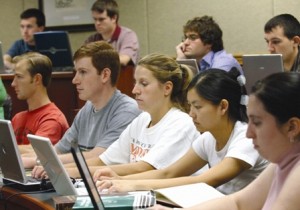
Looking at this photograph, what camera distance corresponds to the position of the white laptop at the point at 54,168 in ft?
7.97

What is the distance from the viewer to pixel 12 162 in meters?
2.84

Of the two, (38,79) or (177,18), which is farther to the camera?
→ (177,18)

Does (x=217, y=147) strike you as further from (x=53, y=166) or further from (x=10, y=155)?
(x=10, y=155)

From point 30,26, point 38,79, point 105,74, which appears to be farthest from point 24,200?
point 30,26

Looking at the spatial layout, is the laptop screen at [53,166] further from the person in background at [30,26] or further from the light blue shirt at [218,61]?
the person in background at [30,26]

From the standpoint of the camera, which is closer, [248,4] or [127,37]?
[127,37]

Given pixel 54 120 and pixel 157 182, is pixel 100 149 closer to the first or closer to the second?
pixel 54 120

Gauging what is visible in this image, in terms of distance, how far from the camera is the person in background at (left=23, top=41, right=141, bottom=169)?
11.1 feet

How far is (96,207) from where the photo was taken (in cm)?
194

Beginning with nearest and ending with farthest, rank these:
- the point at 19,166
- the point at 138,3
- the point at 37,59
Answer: the point at 19,166 → the point at 37,59 → the point at 138,3

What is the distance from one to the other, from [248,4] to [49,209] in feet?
16.0

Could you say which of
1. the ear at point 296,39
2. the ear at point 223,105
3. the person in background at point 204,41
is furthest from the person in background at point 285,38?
the ear at point 223,105

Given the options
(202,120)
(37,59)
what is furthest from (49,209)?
(37,59)

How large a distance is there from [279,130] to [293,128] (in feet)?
0.12
